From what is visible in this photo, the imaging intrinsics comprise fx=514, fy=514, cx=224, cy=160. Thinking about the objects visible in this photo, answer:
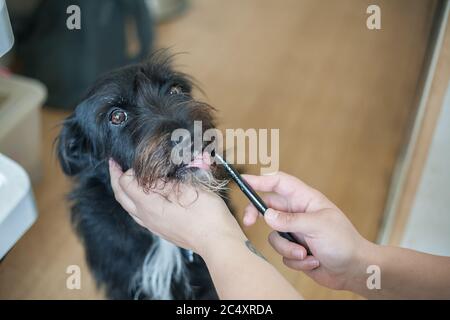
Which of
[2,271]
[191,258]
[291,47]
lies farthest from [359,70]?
[2,271]

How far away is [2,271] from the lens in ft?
4.38

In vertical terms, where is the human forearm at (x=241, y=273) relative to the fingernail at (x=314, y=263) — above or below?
above

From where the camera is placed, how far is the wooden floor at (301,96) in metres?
1.55

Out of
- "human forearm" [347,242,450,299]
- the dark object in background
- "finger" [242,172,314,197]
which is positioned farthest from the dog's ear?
the dark object in background

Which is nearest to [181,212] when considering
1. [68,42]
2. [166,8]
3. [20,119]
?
[20,119]

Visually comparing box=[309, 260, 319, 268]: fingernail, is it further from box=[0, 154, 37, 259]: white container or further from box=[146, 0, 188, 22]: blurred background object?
box=[146, 0, 188, 22]: blurred background object

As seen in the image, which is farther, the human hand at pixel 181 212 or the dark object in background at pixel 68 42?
the dark object in background at pixel 68 42

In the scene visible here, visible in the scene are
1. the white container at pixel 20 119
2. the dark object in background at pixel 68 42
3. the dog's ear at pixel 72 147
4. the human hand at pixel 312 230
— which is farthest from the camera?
the dark object in background at pixel 68 42

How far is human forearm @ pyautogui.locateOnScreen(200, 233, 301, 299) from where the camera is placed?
0.75 m

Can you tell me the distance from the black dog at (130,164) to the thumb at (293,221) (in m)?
0.16

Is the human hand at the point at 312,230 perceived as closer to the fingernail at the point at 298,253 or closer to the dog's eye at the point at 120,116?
the fingernail at the point at 298,253

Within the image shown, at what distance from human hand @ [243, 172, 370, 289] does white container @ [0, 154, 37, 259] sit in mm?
391

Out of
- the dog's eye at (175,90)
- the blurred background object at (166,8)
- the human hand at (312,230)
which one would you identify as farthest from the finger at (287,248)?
the blurred background object at (166,8)
